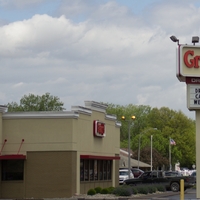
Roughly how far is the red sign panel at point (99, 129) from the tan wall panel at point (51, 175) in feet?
13.9

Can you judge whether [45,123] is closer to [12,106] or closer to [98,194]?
[98,194]

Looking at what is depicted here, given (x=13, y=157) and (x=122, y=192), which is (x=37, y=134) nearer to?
(x=13, y=157)

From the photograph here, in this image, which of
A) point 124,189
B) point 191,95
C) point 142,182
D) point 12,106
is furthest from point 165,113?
point 191,95

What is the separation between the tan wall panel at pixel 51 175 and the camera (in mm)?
39156

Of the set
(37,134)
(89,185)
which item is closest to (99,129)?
(89,185)

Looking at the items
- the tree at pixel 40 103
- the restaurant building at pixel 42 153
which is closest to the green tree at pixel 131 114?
the tree at pixel 40 103

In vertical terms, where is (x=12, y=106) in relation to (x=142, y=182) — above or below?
above

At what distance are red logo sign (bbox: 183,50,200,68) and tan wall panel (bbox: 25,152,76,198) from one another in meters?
14.5

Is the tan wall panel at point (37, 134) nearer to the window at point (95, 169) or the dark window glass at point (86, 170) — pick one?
the window at point (95, 169)

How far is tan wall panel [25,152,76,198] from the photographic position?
39156mm

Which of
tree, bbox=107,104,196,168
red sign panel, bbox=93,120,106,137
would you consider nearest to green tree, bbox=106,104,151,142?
tree, bbox=107,104,196,168

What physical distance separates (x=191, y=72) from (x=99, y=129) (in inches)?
692

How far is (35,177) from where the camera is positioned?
39.3m

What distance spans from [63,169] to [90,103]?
621 cm
